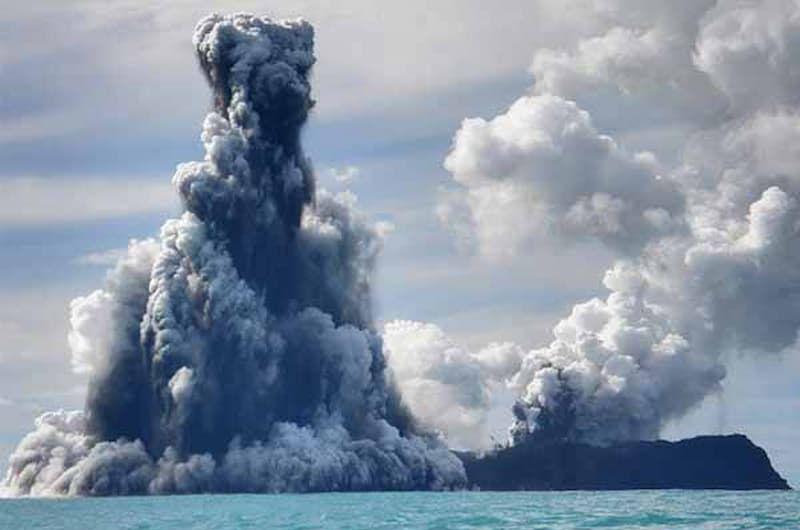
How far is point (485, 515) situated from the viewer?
154 metres

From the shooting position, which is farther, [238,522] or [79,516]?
[79,516]

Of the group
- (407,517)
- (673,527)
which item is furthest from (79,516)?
(673,527)

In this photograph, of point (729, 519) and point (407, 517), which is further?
point (407, 517)

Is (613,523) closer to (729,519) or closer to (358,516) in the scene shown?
(729,519)

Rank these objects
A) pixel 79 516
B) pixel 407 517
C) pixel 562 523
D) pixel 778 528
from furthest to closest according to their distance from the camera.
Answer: pixel 79 516, pixel 407 517, pixel 562 523, pixel 778 528

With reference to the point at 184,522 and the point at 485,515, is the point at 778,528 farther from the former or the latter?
the point at 184,522

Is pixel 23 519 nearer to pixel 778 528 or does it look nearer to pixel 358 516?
pixel 358 516

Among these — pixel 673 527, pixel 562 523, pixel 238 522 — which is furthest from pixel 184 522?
pixel 673 527

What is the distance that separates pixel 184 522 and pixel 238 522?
6610 millimetres

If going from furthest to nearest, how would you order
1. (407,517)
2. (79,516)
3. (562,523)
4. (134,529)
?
(79,516)
(407,517)
(134,529)
(562,523)

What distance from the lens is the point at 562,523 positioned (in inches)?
5074

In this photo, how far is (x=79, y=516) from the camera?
185 metres

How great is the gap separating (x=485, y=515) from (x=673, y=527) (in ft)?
121

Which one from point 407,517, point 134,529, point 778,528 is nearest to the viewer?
point 778,528
